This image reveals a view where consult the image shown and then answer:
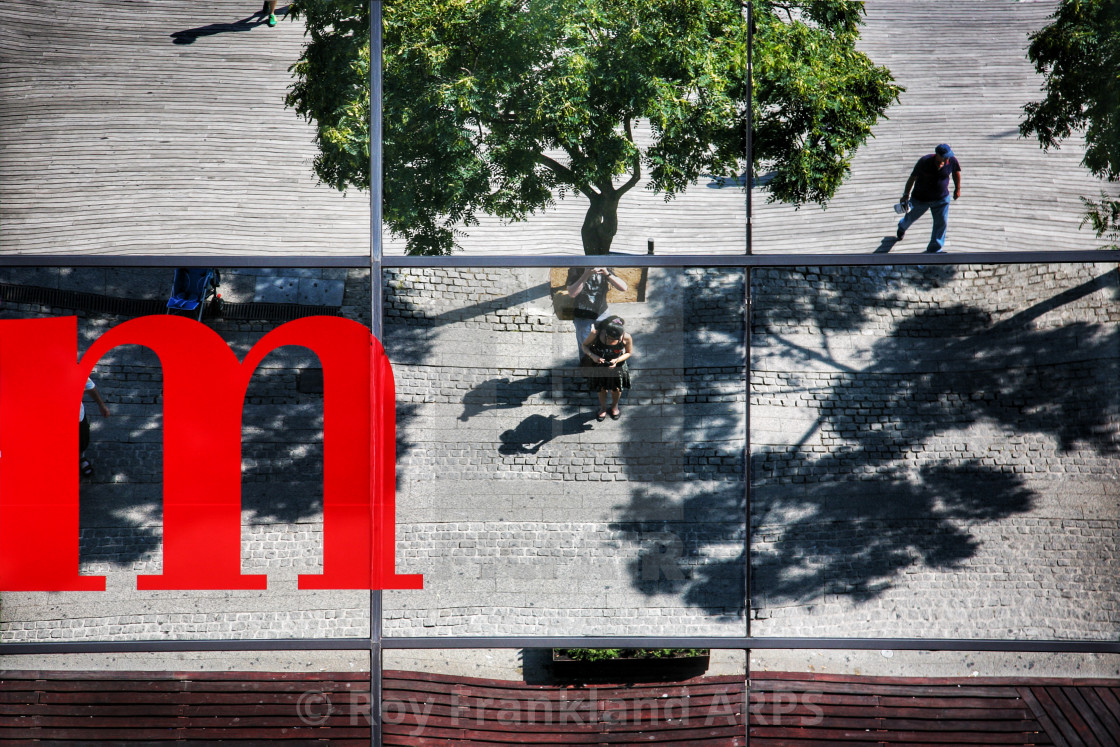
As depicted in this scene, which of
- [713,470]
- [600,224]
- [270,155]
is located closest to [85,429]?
[270,155]

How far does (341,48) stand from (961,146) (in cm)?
452

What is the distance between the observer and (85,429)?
6598 mm

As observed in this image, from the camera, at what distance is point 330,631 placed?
257 inches

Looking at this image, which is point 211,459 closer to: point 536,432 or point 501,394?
point 501,394

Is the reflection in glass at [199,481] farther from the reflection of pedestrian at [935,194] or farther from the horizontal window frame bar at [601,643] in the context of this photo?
the reflection of pedestrian at [935,194]

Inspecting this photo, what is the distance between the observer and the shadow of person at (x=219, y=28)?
6.64 metres

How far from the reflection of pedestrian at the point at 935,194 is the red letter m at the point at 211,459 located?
12.8 feet

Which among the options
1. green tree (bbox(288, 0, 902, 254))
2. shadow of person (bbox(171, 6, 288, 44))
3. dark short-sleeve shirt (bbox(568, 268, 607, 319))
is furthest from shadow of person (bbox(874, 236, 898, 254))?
shadow of person (bbox(171, 6, 288, 44))

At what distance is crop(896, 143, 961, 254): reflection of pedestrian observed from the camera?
6539 mm

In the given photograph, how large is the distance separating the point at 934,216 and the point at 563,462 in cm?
317

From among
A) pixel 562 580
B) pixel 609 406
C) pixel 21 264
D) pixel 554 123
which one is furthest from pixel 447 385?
pixel 21 264

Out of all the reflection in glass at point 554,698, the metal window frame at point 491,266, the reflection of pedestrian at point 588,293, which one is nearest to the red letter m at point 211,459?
the metal window frame at point 491,266

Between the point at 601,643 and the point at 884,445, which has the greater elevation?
the point at 884,445

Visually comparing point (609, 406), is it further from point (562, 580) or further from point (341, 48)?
point (341, 48)
